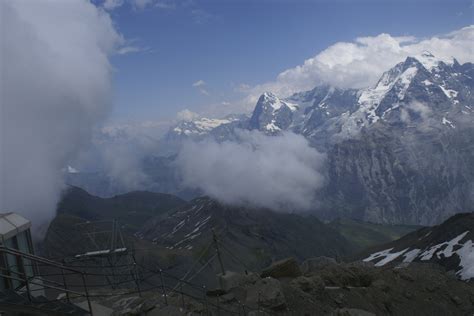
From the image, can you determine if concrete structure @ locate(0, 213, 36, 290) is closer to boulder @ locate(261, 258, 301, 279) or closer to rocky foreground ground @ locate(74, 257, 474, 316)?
rocky foreground ground @ locate(74, 257, 474, 316)

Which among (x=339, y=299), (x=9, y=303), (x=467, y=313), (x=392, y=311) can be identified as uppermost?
(x=9, y=303)

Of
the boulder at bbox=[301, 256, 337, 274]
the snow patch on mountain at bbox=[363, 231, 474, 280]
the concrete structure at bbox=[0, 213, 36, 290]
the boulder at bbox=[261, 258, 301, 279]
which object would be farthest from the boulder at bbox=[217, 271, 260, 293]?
the snow patch on mountain at bbox=[363, 231, 474, 280]

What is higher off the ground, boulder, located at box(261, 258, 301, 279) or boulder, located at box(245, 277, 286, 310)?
boulder, located at box(261, 258, 301, 279)

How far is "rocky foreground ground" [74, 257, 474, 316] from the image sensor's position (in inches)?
1138

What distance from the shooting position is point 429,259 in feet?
339

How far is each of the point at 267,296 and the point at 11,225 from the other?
695 inches

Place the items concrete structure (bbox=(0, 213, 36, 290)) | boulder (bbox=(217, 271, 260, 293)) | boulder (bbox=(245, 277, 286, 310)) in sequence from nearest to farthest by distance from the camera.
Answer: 1. concrete structure (bbox=(0, 213, 36, 290))
2. boulder (bbox=(245, 277, 286, 310))
3. boulder (bbox=(217, 271, 260, 293))

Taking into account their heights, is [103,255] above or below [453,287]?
above

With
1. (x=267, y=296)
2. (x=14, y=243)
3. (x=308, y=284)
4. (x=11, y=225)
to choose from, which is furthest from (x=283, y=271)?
(x=11, y=225)

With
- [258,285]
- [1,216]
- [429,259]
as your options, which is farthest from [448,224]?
[1,216]

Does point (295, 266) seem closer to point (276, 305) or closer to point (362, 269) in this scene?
point (362, 269)

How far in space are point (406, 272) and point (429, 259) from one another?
67.3 metres

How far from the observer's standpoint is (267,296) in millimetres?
29906

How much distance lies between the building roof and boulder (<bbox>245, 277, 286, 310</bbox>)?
635 inches
